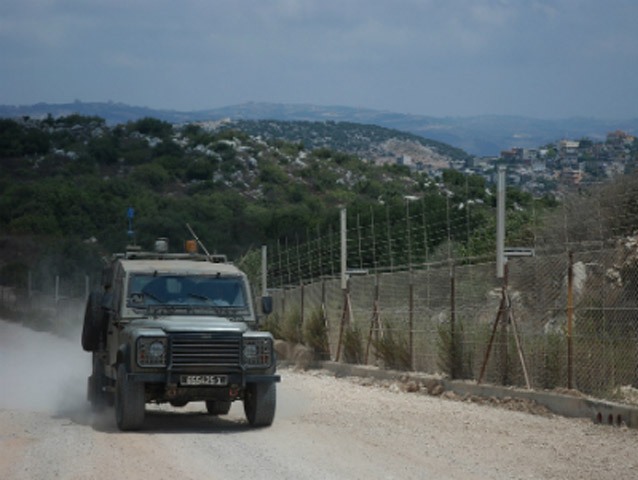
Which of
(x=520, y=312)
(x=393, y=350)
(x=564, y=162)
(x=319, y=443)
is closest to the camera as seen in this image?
(x=319, y=443)

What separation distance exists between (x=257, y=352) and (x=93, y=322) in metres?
3.07

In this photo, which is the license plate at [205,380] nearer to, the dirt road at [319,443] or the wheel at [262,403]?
the wheel at [262,403]

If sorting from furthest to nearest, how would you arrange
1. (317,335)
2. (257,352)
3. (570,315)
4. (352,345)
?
(317,335) → (352,345) → (570,315) → (257,352)

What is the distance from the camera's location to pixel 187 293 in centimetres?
1592

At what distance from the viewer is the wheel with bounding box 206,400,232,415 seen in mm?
16766

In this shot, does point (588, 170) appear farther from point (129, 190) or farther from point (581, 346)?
point (129, 190)

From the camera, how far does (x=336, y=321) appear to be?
29.2m

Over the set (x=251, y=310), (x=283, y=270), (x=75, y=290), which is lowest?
(x=75, y=290)

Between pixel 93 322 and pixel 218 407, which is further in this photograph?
pixel 218 407

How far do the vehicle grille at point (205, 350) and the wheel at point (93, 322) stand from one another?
260 centimetres

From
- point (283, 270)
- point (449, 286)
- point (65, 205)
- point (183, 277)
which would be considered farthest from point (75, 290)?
point (183, 277)

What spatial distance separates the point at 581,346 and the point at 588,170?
17564 mm

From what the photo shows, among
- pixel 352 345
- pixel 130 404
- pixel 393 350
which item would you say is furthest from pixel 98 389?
pixel 352 345

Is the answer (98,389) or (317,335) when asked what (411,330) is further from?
(98,389)
